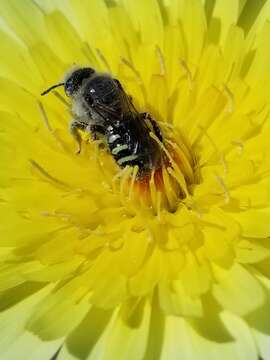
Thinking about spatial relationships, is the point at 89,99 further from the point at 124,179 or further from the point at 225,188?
the point at 225,188

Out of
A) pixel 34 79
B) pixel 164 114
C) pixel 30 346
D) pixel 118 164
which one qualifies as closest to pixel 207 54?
pixel 164 114

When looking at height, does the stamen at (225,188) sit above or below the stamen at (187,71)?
below

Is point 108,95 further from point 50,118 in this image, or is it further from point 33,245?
point 33,245

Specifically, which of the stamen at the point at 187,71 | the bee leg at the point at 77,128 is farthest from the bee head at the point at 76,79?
the stamen at the point at 187,71

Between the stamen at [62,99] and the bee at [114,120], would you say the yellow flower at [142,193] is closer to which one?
the stamen at [62,99]

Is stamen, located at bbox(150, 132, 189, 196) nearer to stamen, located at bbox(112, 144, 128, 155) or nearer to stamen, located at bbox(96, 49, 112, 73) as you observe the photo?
stamen, located at bbox(112, 144, 128, 155)

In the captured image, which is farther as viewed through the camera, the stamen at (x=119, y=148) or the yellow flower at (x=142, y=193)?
the stamen at (x=119, y=148)

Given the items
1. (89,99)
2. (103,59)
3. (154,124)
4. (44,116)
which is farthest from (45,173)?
(103,59)
